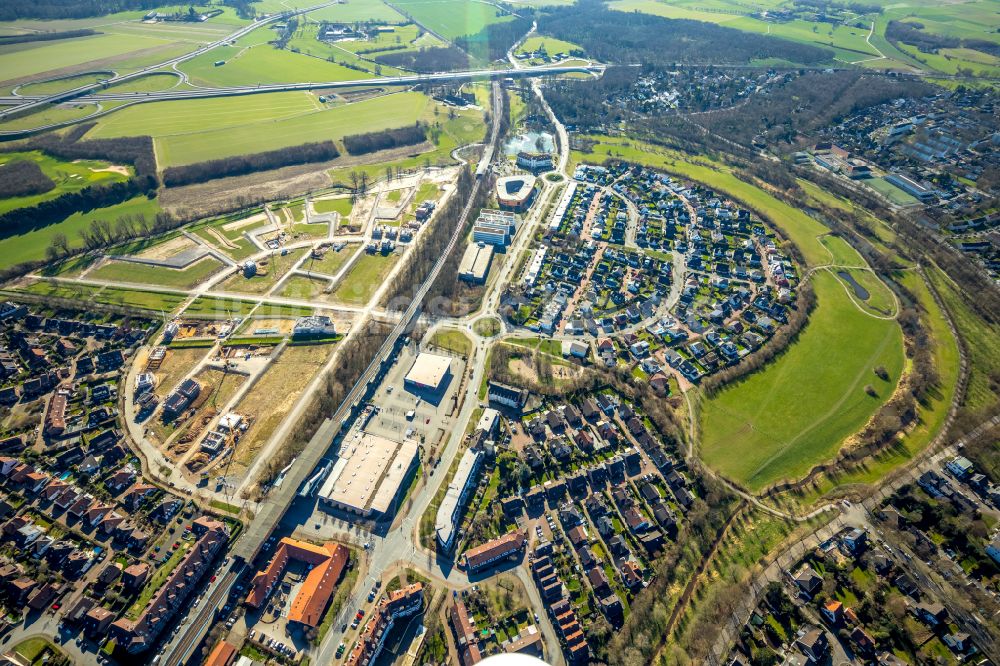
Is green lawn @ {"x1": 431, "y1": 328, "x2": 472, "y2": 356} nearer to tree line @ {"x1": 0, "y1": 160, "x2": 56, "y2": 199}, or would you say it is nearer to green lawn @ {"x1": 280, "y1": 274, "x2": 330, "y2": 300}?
green lawn @ {"x1": 280, "y1": 274, "x2": 330, "y2": 300}

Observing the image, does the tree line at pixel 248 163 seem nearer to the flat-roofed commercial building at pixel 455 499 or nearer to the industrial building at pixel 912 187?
the flat-roofed commercial building at pixel 455 499

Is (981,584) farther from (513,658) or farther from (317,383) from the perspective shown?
(317,383)

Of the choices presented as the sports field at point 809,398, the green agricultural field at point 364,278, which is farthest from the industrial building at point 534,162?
the sports field at point 809,398

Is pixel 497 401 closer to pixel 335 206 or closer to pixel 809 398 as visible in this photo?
pixel 809 398

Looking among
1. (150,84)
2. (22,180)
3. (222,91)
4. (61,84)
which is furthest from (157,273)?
(61,84)

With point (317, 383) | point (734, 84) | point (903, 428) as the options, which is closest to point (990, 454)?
point (903, 428)

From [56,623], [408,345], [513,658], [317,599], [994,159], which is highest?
[994,159]
